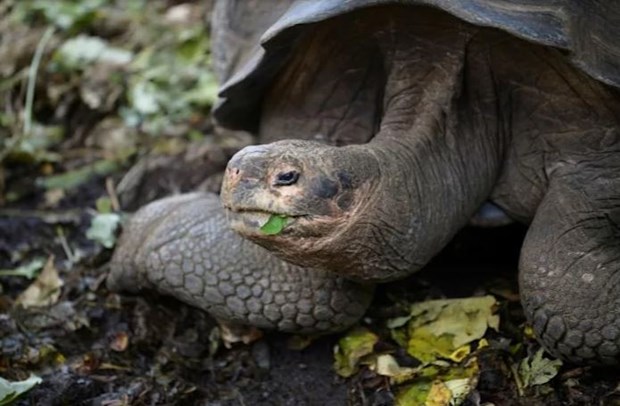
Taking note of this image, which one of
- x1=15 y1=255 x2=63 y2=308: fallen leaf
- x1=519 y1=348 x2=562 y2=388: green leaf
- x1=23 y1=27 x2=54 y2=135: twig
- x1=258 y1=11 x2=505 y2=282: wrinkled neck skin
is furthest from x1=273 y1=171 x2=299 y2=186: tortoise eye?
x1=23 y1=27 x2=54 y2=135: twig

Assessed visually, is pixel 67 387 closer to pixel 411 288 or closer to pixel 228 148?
pixel 411 288

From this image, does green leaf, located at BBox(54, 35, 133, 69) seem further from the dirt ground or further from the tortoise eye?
the tortoise eye

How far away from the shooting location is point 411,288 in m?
3.16

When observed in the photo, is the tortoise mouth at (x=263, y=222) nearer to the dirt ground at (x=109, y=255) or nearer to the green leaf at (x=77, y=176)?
the dirt ground at (x=109, y=255)

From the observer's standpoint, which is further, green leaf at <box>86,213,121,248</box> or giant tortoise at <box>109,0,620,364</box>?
green leaf at <box>86,213,121,248</box>

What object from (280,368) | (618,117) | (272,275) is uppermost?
(618,117)

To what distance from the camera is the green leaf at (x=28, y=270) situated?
3.58 m

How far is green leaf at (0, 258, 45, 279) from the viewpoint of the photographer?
3.58 m

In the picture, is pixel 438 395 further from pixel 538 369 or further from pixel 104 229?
pixel 104 229

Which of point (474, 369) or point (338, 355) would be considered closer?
point (474, 369)

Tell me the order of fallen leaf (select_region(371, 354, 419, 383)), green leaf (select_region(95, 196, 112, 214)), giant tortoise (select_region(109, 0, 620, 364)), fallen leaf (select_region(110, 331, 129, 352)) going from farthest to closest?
green leaf (select_region(95, 196, 112, 214)) < fallen leaf (select_region(110, 331, 129, 352)) < fallen leaf (select_region(371, 354, 419, 383)) < giant tortoise (select_region(109, 0, 620, 364))

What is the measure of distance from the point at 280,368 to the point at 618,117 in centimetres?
119

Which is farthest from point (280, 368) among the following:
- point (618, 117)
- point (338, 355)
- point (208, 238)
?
point (618, 117)

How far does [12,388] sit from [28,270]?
0.92 m
